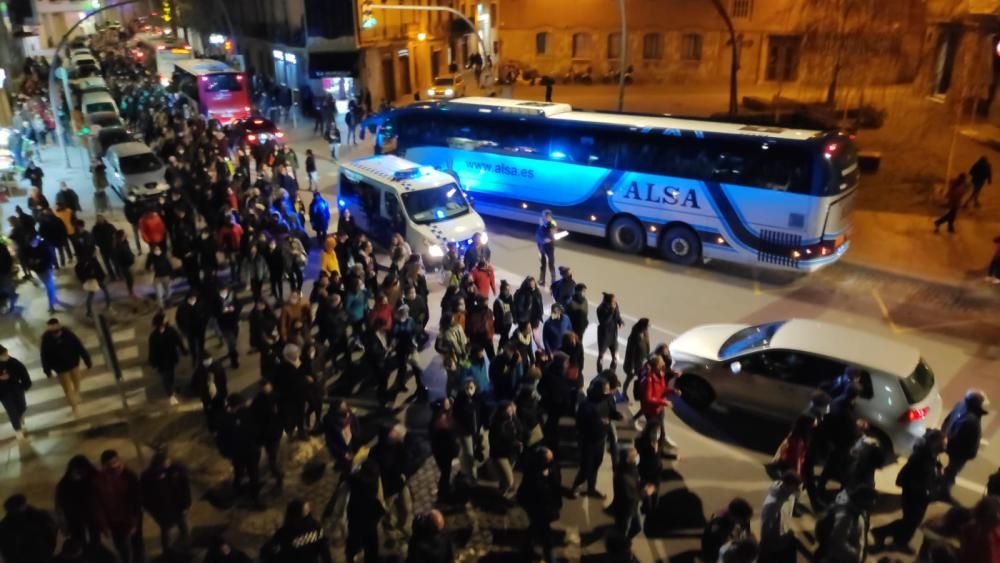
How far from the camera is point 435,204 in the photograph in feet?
50.5

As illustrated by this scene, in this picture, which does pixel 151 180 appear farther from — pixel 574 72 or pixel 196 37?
pixel 196 37

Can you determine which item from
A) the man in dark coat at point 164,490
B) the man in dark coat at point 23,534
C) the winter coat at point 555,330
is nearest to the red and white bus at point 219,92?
the winter coat at point 555,330

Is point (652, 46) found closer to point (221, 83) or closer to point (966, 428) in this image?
point (221, 83)

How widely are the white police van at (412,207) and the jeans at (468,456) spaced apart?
685 cm

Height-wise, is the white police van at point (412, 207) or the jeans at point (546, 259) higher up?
the white police van at point (412, 207)

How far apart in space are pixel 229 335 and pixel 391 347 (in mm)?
2689

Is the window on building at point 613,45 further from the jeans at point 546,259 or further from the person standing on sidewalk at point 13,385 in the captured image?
the person standing on sidewalk at point 13,385

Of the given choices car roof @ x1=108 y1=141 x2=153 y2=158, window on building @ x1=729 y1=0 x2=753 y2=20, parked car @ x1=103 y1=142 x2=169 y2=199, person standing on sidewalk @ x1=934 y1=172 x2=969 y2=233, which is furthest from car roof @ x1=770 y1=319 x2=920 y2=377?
window on building @ x1=729 y1=0 x2=753 y2=20

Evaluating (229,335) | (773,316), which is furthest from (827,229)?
(229,335)

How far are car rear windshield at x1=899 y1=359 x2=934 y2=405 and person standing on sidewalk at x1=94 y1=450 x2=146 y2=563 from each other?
8.16 meters

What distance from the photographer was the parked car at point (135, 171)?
19.2m

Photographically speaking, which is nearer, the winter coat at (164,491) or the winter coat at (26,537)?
the winter coat at (26,537)

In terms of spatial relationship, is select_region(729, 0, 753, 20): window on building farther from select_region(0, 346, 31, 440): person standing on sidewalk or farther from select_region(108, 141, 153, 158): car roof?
select_region(0, 346, 31, 440): person standing on sidewalk

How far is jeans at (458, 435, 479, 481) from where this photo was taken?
8.27 m
